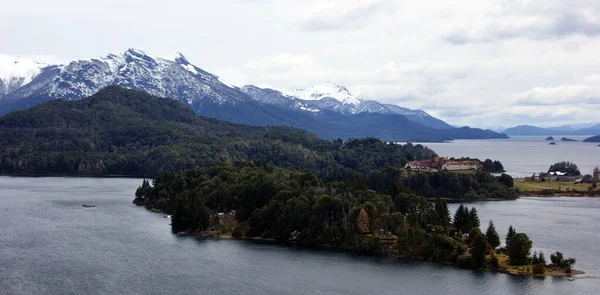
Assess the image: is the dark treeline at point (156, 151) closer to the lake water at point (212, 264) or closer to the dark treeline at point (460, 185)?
the dark treeline at point (460, 185)

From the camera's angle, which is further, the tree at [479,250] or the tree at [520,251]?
the tree at [479,250]

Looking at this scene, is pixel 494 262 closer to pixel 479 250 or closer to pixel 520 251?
pixel 479 250

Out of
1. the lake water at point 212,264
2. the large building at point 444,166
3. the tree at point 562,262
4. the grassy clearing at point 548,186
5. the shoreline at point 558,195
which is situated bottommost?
the lake water at point 212,264

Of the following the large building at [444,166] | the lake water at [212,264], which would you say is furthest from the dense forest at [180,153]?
the lake water at [212,264]

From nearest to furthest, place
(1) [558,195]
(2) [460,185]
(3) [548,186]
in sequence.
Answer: (2) [460,185], (1) [558,195], (3) [548,186]

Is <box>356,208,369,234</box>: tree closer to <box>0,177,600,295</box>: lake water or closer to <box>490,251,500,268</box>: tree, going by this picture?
<box>0,177,600,295</box>: lake water

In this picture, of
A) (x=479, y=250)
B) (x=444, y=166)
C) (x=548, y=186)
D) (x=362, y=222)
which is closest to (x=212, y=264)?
(x=362, y=222)
